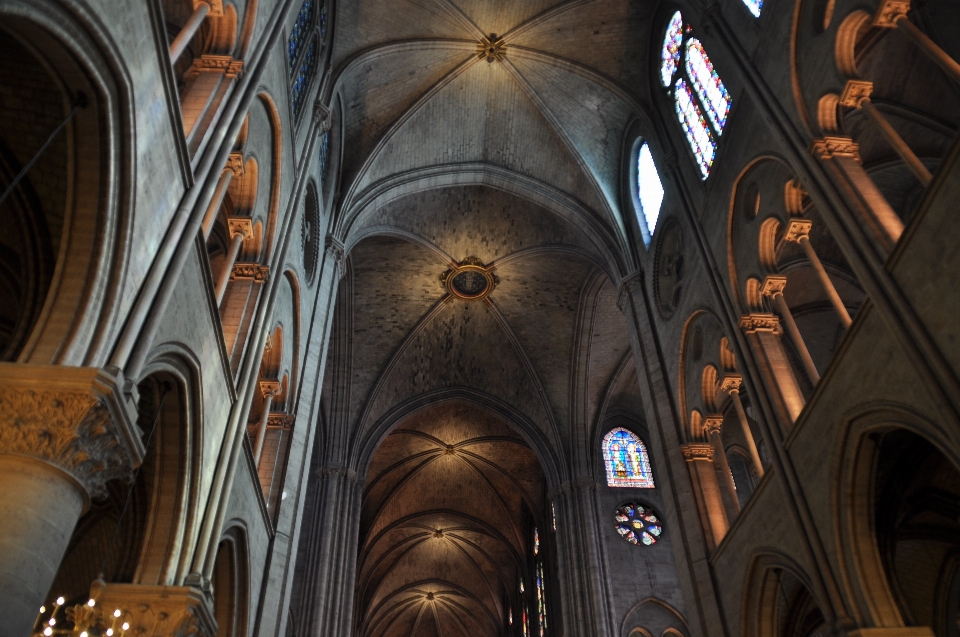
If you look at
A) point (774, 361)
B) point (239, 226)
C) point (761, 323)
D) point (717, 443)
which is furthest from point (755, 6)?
point (239, 226)

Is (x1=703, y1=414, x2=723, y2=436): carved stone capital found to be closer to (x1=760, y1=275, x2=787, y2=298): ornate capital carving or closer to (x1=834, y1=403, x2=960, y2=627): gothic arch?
(x1=760, y1=275, x2=787, y2=298): ornate capital carving

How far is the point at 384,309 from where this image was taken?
20.9 m

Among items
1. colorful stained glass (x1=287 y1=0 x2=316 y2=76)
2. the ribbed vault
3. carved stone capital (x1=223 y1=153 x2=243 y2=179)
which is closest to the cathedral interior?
colorful stained glass (x1=287 y1=0 x2=316 y2=76)

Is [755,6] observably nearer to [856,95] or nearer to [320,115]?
[856,95]

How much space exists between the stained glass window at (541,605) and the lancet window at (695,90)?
50.0 feet

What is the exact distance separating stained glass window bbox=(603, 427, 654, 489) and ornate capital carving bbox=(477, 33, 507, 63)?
11.8 metres

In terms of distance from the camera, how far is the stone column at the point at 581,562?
17656 mm

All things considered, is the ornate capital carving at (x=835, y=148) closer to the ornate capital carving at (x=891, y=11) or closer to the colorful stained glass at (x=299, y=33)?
the ornate capital carving at (x=891, y=11)

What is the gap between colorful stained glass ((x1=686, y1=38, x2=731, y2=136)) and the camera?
38.2 feet

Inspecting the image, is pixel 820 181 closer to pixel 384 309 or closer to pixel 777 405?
pixel 777 405

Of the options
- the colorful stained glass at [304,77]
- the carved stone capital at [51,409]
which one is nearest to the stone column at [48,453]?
the carved stone capital at [51,409]

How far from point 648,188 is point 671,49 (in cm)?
280

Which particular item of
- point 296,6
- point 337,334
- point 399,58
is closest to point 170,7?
point 296,6

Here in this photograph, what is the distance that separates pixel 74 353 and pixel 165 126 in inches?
82.0
